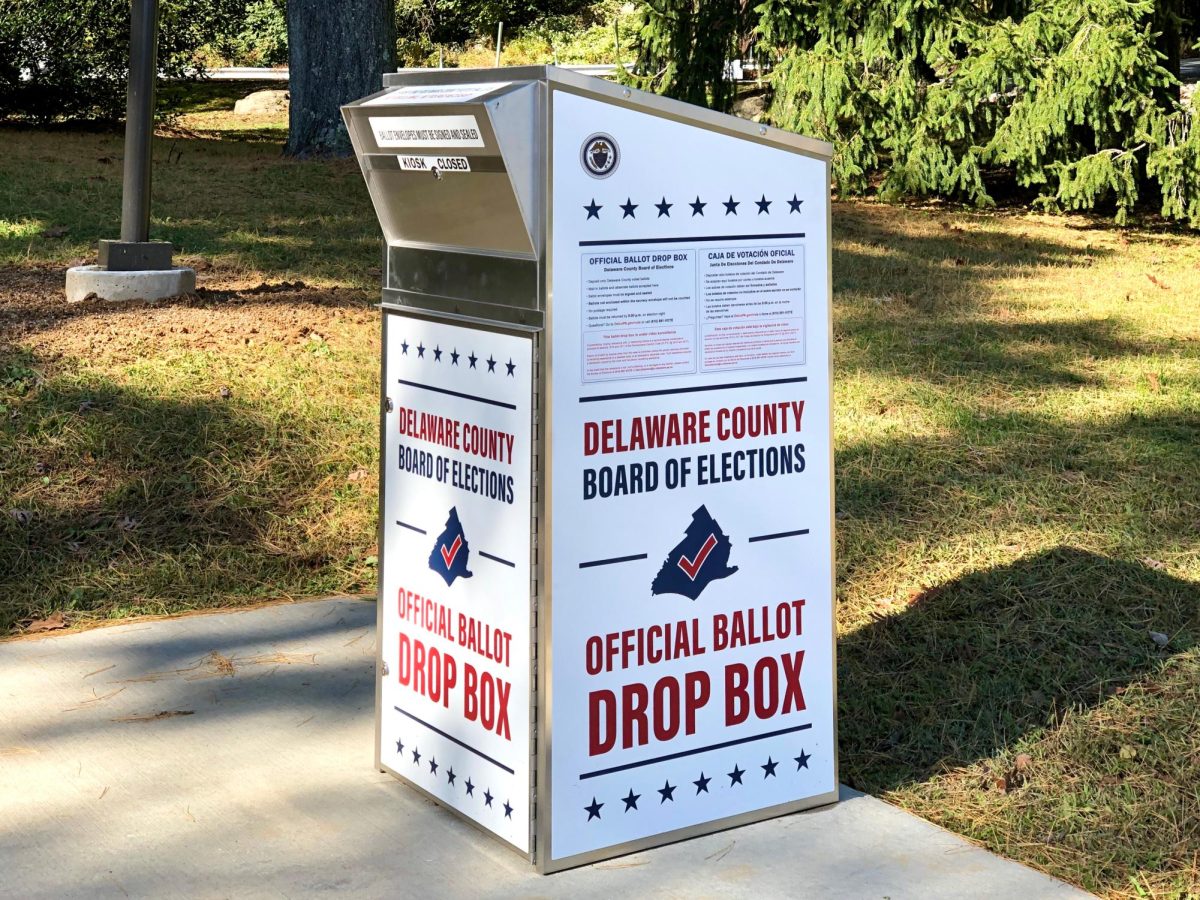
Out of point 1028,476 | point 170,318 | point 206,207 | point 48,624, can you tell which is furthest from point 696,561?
point 206,207

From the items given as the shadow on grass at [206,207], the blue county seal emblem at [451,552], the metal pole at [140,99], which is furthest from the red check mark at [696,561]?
the shadow on grass at [206,207]

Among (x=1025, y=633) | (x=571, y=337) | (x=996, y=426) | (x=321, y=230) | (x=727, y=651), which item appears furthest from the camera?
(x=321, y=230)

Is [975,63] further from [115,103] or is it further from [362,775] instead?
[362,775]

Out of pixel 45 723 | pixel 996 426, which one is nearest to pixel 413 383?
pixel 45 723

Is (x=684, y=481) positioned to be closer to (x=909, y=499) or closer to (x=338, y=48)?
(x=909, y=499)

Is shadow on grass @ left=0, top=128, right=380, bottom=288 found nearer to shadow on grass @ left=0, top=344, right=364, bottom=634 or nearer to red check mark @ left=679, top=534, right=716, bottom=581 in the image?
shadow on grass @ left=0, top=344, right=364, bottom=634

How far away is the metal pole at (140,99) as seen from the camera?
7574 millimetres

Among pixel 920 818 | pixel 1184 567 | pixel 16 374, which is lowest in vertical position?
pixel 920 818

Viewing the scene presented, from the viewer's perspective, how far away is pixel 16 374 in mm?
6656

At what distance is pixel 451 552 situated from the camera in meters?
3.56

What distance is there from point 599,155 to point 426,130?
15.3 inches

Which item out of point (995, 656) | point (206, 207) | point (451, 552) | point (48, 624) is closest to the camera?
point (451, 552)

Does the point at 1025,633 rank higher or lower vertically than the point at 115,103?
lower

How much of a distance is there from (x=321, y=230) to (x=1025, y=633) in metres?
7.80
